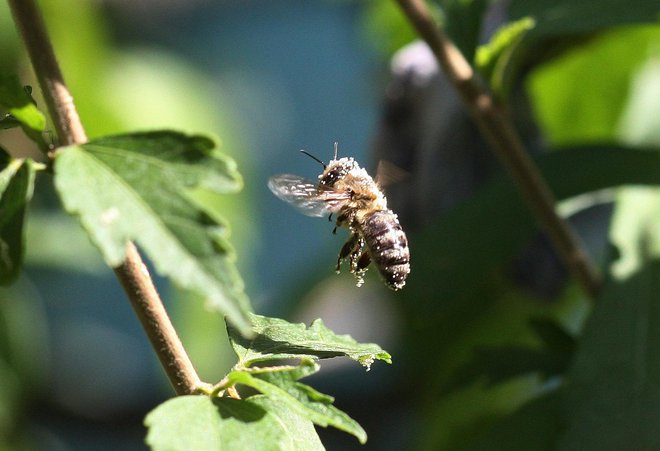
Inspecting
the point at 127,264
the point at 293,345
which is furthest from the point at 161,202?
the point at 293,345

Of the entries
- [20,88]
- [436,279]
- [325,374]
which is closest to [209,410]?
[20,88]

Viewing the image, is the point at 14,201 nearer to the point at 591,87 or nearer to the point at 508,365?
the point at 508,365

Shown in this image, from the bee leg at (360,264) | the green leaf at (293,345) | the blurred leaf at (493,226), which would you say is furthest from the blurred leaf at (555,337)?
the green leaf at (293,345)

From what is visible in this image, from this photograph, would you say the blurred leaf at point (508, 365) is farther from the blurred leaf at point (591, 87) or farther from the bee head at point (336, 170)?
the blurred leaf at point (591, 87)

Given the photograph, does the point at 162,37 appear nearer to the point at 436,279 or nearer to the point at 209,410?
the point at 436,279

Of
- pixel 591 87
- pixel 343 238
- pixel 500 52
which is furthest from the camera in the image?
pixel 343 238

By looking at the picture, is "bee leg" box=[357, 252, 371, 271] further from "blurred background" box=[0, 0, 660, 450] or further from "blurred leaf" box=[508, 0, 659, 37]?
"blurred leaf" box=[508, 0, 659, 37]
